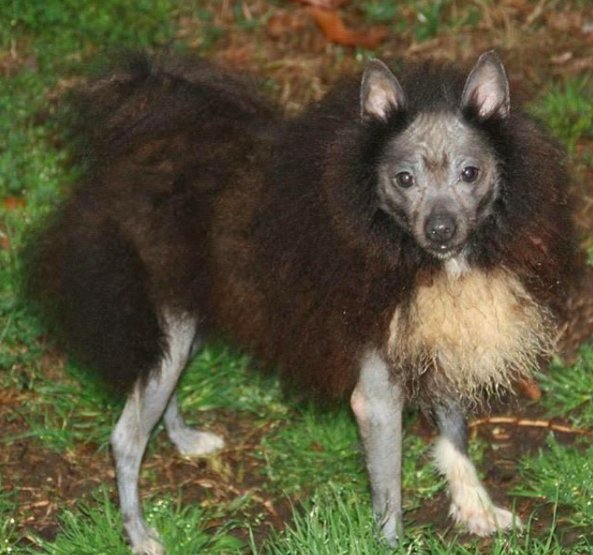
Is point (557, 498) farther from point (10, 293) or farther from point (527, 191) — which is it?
point (10, 293)

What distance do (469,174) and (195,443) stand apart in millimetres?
2286

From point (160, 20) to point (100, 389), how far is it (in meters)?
3.30

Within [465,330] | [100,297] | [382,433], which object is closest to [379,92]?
[465,330]

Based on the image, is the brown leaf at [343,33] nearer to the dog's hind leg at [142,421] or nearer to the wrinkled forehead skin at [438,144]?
the dog's hind leg at [142,421]

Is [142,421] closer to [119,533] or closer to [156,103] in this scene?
[119,533]

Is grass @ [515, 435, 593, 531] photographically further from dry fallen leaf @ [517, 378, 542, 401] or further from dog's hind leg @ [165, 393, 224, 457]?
dog's hind leg @ [165, 393, 224, 457]

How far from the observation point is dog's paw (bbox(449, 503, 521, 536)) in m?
6.39

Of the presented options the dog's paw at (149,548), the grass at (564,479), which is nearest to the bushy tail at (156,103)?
the dog's paw at (149,548)

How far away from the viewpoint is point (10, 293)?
769 centimetres

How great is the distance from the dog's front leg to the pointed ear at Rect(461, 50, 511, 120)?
103 cm

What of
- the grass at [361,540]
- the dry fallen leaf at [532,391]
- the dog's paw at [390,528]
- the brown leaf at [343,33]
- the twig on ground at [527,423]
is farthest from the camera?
the brown leaf at [343,33]

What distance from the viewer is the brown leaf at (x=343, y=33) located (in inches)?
375

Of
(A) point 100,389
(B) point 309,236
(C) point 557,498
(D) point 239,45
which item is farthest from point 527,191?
(D) point 239,45

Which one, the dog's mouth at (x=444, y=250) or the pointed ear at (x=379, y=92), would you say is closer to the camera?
the dog's mouth at (x=444, y=250)
